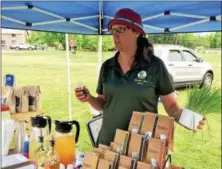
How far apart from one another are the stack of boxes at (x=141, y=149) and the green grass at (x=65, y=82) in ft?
8.52

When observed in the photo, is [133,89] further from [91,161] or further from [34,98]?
[34,98]

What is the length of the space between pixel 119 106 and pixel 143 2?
1.13m

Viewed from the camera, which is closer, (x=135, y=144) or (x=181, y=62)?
(x=135, y=144)

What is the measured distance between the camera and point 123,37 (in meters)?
1.32

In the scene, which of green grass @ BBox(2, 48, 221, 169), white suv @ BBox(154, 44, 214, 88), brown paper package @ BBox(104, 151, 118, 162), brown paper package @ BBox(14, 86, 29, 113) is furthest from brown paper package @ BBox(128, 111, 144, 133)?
white suv @ BBox(154, 44, 214, 88)

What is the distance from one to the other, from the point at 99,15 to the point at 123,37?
5.01 ft

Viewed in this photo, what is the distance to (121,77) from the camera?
1.37m

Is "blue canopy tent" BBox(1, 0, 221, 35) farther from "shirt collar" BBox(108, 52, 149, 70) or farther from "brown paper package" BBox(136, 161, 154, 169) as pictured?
"brown paper package" BBox(136, 161, 154, 169)

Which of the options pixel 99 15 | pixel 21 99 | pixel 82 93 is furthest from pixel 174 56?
pixel 82 93

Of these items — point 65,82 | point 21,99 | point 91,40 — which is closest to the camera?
point 21,99

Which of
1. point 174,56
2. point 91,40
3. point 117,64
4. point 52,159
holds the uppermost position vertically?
point 91,40

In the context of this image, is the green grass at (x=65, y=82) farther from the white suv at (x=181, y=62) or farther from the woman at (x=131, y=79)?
the woman at (x=131, y=79)

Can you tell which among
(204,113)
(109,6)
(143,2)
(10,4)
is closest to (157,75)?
(204,113)

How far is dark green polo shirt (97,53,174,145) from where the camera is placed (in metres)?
1.33
